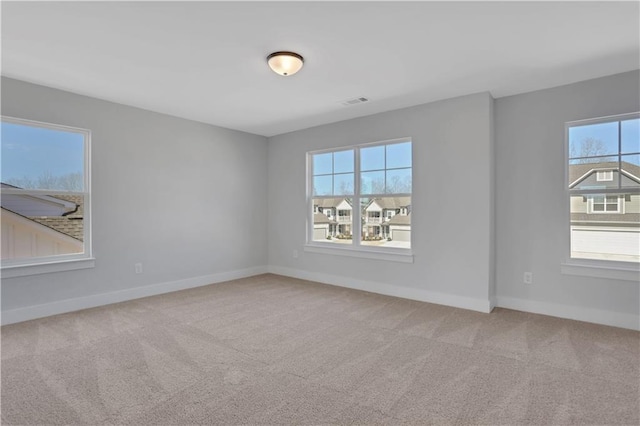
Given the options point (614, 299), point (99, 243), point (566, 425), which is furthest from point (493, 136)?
point (99, 243)

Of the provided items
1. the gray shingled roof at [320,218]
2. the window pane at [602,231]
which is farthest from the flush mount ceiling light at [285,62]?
the window pane at [602,231]

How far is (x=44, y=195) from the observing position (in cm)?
369

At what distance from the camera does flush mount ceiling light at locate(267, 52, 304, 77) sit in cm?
282

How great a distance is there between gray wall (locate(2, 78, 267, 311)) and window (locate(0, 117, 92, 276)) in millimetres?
128

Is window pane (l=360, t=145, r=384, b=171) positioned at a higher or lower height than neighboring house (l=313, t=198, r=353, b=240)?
higher

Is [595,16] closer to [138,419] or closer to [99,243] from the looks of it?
[138,419]

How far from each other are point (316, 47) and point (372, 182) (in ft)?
8.02

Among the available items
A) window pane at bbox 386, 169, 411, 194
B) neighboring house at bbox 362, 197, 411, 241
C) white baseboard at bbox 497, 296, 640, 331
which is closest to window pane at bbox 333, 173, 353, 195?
neighboring house at bbox 362, 197, 411, 241

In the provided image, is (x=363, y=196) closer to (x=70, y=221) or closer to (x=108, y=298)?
(x=108, y=298)

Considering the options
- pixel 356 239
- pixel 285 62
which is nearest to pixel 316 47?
pixel 285 62

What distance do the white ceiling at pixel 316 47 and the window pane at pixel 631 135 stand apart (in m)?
0.54

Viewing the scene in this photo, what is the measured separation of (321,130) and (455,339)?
366cm

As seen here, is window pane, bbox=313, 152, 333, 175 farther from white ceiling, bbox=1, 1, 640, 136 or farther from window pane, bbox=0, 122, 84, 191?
window pane, bbox=0, 122, 84, 191

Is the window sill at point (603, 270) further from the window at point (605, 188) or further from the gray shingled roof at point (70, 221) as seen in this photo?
the gray shingled roof at point (70, 221)
